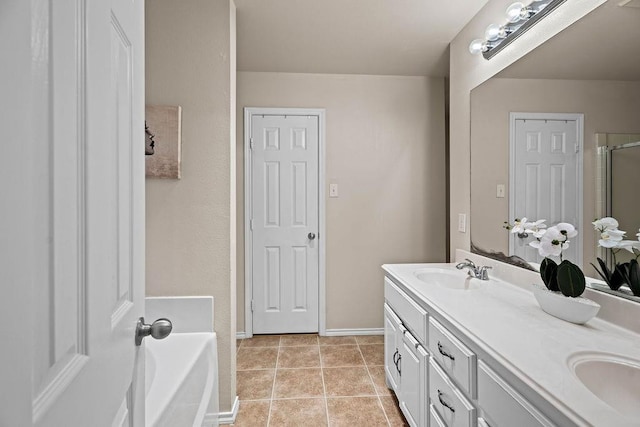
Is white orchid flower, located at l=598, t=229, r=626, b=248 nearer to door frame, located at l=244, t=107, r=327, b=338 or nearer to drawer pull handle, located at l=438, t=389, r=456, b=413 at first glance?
drawer pull handle, located at l=438, t=389, r=456, b=413

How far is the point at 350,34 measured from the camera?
7.84 feet

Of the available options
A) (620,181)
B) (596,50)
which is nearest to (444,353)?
(620,181)

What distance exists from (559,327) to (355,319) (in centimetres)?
215

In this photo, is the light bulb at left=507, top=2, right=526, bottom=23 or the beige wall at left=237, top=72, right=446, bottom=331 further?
the beige wall at left=237, top=72, right=446, bottom=331

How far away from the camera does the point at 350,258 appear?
124 inches

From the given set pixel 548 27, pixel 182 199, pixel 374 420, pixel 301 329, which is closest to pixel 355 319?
pixel 301 329

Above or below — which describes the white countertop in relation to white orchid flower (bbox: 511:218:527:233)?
below

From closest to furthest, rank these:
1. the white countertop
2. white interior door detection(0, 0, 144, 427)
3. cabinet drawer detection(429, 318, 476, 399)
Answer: white interior door detection(0, 0, 144, 427) < the white countertop < cabinet drawer detection(429, 318, 476, 399)

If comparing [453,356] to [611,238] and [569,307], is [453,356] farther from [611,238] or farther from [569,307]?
[611,238]

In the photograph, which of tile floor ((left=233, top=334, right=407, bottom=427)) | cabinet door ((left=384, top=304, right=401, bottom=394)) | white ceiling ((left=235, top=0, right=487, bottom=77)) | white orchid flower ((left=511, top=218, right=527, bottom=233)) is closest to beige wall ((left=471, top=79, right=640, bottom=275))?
white orchid flower ((left=511, top=218, right=527, bottom=233))

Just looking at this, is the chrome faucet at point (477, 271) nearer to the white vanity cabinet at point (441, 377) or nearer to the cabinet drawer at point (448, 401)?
the white vanity cabinet at point (441, 377)

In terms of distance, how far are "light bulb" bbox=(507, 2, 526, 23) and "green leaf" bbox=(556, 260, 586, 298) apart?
1256 mm

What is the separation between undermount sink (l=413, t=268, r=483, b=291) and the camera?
1.99 m

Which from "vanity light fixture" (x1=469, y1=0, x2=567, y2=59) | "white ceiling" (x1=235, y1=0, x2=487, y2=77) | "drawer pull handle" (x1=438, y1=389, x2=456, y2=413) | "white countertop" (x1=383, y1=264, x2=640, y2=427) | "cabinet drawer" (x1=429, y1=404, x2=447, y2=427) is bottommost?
"cabinet drawer" (x1=429, y1=404, x2=447, y2=427)
